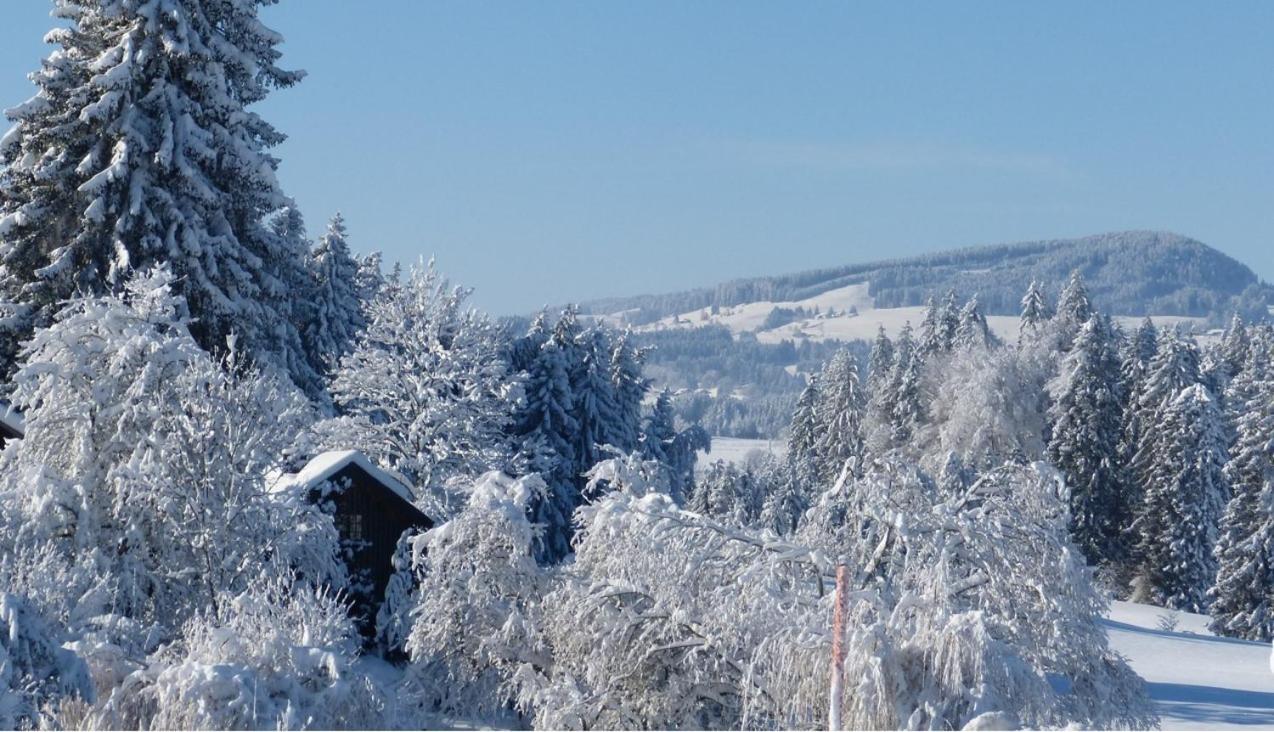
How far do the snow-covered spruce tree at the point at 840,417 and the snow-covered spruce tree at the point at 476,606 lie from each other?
48.2m

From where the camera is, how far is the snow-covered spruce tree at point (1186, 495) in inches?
1727

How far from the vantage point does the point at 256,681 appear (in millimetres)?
11125

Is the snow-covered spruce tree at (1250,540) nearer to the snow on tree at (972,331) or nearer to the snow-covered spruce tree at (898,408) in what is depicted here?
the snow on tree at (972,331)

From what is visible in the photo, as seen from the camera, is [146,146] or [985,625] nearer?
[985,625]

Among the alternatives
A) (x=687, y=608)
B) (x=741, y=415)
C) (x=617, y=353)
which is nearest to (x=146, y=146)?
(x=687, y=608)

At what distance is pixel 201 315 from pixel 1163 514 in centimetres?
3584

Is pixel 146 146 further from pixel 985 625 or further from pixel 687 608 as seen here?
pixel 985 625

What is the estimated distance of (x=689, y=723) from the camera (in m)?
14.9

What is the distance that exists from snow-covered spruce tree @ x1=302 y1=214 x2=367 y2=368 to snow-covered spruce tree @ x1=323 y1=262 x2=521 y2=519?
7.44 metres

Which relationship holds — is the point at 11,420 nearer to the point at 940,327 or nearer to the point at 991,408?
the point at 991,408

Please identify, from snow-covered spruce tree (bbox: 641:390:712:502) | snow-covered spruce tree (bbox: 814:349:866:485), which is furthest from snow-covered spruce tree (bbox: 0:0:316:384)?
snow-covered spruce tree (bbox: 814:349:866:485)

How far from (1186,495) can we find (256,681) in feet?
131

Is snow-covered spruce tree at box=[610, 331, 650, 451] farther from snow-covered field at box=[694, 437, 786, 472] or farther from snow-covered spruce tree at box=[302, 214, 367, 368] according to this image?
snow-covered field at box=[694, 437, 786, 472]

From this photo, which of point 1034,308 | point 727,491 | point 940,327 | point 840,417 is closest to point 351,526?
point 727,491
